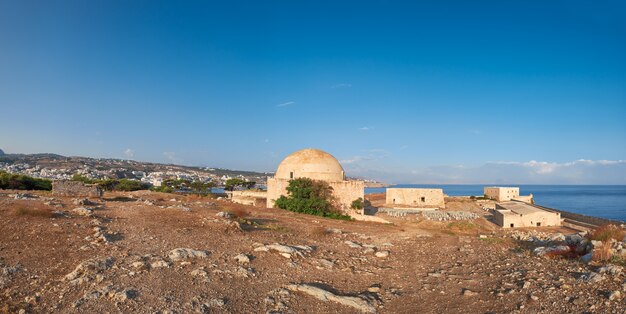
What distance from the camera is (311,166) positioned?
25594mm

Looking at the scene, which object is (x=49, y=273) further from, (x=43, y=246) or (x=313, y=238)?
(x=313, y=238)

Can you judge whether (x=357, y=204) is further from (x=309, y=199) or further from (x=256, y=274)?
(x=256, y=274)

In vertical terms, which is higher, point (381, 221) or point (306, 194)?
point (306, 194)

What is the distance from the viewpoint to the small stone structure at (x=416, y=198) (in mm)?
39781

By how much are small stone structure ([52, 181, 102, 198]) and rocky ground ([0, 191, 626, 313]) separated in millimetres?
10752

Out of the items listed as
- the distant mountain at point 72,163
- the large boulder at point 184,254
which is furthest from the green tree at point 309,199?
the distant mountain at point 72,163

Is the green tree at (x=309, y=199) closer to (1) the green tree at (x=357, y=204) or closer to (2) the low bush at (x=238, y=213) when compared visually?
(1) the green tree at (x=357, y=204)

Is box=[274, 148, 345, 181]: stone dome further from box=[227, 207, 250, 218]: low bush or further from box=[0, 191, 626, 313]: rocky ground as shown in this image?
box=[0, 191, 626, 313]: rocky ground

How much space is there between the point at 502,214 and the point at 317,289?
1028 inches

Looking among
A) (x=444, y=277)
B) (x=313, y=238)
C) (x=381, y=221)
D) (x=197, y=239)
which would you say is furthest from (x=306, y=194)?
(x=444, y=277)

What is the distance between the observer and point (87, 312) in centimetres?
507

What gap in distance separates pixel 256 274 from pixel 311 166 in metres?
18.5

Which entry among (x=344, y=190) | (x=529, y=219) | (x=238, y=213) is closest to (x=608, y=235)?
(x=238, y=213)

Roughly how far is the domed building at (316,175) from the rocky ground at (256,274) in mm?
13250
